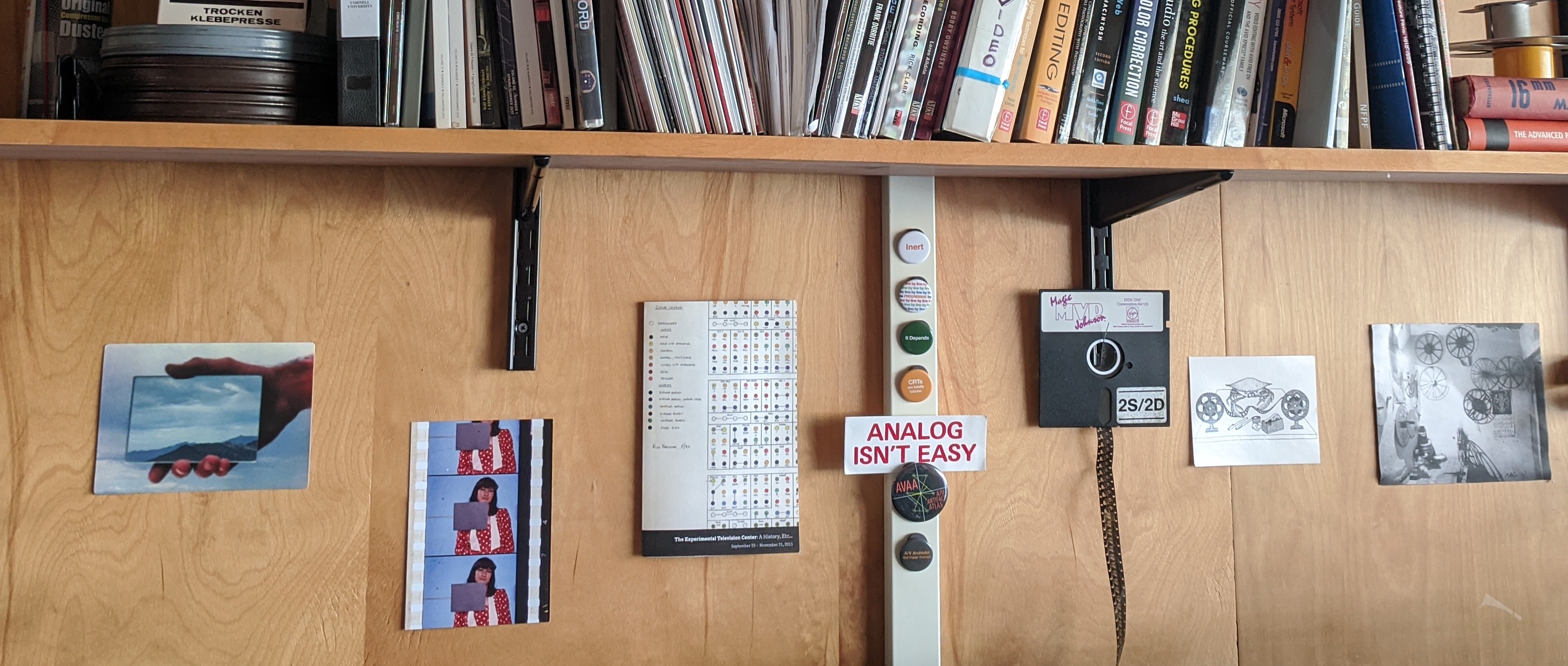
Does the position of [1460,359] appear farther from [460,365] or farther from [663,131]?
[460,365]

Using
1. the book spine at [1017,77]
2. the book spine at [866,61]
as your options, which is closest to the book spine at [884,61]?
the book spine at [866,61]

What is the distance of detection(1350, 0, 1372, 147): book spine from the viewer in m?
1.00

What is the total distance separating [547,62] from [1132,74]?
64cm

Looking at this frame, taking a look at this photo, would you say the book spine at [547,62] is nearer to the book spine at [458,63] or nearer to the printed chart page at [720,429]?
the book spine at [458,63]

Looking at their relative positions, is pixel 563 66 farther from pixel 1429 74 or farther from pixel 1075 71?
pixel 1429 74

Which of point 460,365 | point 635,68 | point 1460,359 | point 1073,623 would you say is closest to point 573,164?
point 635,68

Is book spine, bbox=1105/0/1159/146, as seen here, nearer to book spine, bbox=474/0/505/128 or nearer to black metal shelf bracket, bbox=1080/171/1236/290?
black metal shelf bracket, bbox=1080/171/1236/290

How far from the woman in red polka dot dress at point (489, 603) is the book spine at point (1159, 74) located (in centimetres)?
91

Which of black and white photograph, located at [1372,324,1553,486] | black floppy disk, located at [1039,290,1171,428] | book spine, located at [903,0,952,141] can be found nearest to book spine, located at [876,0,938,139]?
book spine, located at [903,0,952,141]

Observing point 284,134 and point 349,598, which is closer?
point 284,134

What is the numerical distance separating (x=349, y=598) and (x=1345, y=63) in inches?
51.1

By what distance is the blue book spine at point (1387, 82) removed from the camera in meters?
1.00

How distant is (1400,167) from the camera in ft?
3.15

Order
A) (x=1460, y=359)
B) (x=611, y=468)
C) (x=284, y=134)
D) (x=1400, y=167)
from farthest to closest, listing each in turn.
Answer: (x=1460, y=359) → (x=611, y=468) → (x=1400, y=167) → (x=284, y=134)
